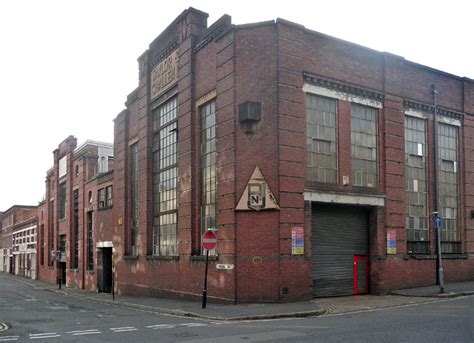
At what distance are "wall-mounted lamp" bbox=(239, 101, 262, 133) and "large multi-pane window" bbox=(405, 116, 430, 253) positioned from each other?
899 cm

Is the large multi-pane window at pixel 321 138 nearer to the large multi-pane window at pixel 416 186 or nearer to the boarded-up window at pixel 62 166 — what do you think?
the large multi-pane window at pixel 416 186

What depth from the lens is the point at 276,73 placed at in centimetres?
2222

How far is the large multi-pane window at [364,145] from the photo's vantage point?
990 inches

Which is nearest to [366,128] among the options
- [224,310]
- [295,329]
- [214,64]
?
[214,64]

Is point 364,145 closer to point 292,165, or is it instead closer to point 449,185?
point 292,165

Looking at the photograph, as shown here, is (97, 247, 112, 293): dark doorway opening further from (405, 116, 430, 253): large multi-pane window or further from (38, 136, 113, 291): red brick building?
(405, 116, 430, 253): large multi-pane window

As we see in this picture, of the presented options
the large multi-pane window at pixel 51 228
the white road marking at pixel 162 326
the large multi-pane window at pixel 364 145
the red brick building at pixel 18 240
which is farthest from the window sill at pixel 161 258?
the red brick building at pixel 18 240

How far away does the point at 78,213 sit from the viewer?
1950 inches

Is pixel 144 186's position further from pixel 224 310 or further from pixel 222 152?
pixel 224 310

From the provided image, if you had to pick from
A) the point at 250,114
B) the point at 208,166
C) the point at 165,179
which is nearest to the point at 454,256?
the point at 208,166

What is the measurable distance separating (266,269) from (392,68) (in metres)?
12.1

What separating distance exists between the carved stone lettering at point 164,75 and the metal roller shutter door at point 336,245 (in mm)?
11453

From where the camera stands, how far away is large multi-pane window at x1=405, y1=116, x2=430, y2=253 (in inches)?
1061

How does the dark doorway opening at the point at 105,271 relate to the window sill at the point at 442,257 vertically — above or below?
below
